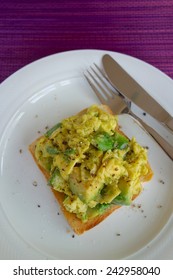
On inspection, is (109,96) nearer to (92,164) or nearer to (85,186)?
(92,164)

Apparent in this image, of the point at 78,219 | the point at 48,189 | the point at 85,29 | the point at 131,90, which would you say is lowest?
the point at 78,219

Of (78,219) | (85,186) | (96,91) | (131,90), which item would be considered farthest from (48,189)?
(131,90)

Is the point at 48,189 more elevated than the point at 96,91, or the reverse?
the point at 96,91

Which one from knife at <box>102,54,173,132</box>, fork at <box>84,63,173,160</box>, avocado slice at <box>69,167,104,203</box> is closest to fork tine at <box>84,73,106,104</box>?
fork at <box>84,63,173,160</box>

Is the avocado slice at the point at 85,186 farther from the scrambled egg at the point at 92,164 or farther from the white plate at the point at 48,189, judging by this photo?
the white plate at the point at 48,189

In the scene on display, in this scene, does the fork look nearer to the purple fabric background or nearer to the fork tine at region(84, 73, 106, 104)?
the fork tine at region(84, 73, 106, 104)

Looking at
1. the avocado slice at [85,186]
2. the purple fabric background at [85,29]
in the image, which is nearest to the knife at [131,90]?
the purple fabric background at [85,29]

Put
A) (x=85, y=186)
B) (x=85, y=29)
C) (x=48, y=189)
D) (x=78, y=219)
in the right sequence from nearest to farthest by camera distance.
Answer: (x=85, y=186) < (x=78, y=219) < (x=48, y=189) < (x=85, y=29)
